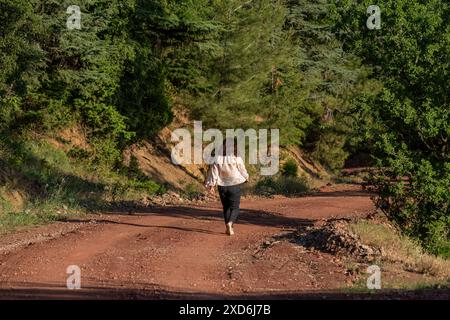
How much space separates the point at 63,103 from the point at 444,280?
1846 centimetres

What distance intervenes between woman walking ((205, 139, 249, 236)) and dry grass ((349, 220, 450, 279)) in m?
2.41

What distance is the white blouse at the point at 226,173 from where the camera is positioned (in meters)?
16.5

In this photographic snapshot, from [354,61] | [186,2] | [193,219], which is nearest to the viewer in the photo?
[193,219]

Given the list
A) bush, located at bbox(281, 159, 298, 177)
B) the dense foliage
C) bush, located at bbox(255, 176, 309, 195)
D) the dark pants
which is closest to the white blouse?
the dark pants

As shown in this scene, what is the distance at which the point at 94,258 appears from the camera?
1301 centimetres

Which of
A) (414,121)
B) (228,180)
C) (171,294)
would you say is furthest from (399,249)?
(171,294)

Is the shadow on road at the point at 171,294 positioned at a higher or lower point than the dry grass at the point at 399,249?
higher

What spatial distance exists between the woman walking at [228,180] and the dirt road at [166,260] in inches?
18.2

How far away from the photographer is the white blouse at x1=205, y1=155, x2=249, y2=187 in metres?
16.5

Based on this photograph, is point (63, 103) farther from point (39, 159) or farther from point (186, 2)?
point (186, 2)

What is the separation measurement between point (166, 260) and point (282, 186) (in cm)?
2001

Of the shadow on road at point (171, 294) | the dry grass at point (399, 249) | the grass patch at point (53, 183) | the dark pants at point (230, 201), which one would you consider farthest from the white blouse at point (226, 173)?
the shadow on road at point (171, 294)

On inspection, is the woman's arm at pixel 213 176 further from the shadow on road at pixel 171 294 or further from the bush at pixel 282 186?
the bush at pixel 282 186
